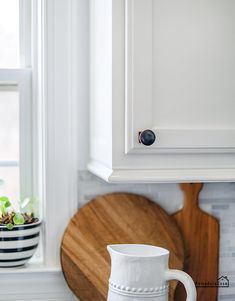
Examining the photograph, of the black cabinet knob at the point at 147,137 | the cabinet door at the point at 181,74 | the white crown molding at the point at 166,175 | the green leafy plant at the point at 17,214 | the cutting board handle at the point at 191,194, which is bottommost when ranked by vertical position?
the green leafy plant at the point at 17,214

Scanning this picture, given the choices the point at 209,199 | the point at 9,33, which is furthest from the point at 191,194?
the point at 9,33

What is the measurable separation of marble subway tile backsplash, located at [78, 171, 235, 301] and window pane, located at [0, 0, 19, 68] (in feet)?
1.38

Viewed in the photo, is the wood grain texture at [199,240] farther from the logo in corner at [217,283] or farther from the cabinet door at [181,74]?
the cabinet door at [181,74]

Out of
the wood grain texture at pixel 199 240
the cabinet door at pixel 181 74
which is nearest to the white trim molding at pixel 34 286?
the wood grain texture at pixel 199 240

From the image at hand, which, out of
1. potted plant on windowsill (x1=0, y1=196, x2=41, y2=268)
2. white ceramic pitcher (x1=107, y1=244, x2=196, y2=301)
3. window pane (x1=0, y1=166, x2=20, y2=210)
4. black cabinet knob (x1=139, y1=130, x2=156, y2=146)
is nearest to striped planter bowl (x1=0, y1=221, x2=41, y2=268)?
potted plant on windowsill (x1=0, y1=196, x2=41, y2=268)

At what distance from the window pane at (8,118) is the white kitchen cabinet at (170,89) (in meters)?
0.47

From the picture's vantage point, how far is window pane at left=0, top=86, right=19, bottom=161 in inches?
71.8

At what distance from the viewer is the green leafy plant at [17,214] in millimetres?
1691

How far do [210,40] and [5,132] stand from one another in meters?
0.73

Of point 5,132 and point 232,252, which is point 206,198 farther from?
point 5,132

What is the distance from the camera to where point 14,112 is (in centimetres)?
183

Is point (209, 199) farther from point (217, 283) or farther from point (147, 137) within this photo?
point (147, 137)

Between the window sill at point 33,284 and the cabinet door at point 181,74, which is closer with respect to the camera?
the cabinet door at point 181,74

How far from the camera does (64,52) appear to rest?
171 cm
